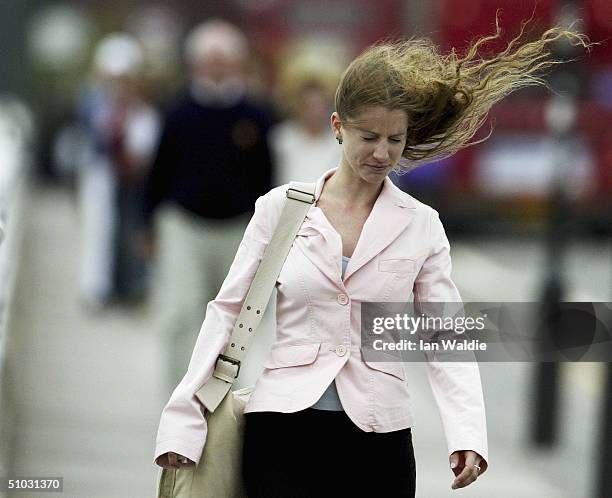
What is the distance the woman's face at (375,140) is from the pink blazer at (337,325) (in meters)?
0.10

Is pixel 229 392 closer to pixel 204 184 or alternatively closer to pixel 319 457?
pixel 319 457

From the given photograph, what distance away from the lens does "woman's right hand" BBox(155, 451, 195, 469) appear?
2758mm

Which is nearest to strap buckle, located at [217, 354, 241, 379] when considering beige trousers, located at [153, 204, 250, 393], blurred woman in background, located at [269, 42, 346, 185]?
beige trousers, located at [153, 204, 250, 393]

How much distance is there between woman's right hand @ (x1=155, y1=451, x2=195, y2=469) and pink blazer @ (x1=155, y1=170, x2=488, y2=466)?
2cm

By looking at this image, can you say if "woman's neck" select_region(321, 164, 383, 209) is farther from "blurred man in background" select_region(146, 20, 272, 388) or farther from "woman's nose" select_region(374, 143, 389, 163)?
"blurred man in background" select_region(146, 20, 272, 388)

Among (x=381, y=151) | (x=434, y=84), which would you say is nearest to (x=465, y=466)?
(x=381, y=151)

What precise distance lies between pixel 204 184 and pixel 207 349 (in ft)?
11.3

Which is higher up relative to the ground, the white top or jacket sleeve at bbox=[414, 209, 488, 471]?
the white top

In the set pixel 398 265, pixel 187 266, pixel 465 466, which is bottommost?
pixel 465 466

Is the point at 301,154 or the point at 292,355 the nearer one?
the point at 292,355

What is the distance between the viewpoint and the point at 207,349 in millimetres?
2787

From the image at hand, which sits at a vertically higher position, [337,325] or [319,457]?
[337,325]

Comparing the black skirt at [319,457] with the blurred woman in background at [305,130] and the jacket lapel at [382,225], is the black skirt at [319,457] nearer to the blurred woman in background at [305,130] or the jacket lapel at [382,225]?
the jacket lapel at [382,225]

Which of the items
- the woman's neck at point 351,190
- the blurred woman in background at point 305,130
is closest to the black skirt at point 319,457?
the woman's neck at point 351,190
